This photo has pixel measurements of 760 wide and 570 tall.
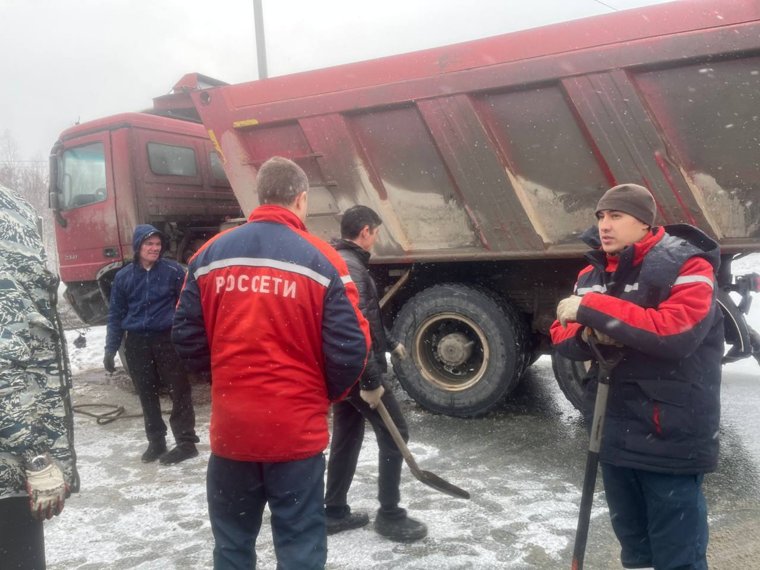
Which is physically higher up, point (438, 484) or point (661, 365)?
point (661, 365)

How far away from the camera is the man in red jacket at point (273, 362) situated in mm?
2043

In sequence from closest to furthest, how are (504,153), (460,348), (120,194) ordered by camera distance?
1. (504,153)
2. (460,348)
3. (120,194)

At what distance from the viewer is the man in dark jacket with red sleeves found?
2068 mm

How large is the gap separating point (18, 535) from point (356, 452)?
1.72 meters

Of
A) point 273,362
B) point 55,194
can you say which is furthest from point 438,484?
point 55,194

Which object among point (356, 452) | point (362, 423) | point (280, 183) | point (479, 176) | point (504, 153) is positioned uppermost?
point (504, 153)

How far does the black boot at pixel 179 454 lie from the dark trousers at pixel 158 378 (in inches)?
1.4

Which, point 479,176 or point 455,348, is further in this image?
point 455,348

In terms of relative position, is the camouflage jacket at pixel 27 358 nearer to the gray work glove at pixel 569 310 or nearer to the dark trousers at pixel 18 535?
the dark trousers at pixel 18 535

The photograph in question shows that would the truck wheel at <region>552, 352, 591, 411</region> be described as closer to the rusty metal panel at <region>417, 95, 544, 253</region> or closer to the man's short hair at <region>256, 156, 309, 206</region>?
the rusty metal panel at <region>417, 95, 544, 253</region>

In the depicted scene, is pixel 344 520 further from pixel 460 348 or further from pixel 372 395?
pixel 460 348

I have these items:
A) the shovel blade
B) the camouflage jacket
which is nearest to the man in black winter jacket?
the shovel blade

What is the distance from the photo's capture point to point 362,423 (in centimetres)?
324

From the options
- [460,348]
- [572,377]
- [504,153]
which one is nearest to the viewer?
[504,153]
